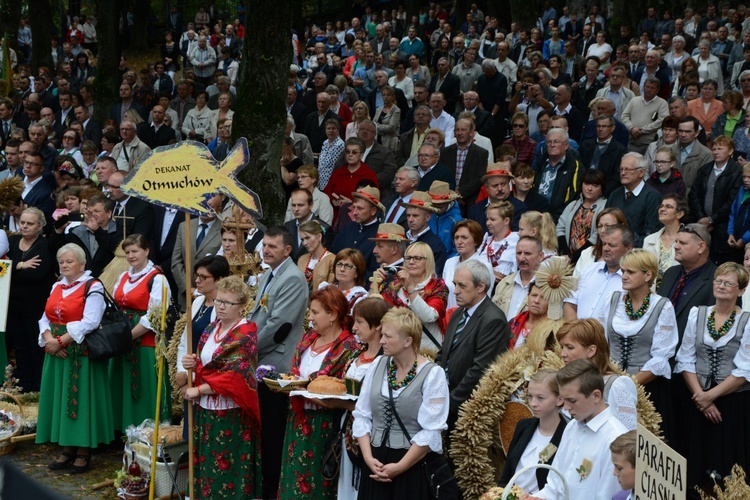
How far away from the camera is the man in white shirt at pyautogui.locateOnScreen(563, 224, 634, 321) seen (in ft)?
27.5

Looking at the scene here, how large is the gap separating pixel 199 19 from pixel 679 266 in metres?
26.7

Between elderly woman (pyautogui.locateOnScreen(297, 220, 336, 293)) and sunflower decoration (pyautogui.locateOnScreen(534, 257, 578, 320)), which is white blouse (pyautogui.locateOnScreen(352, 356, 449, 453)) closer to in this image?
sunflower decoration (pyautogui.locateOnScreen(534, 257, 578, 320))

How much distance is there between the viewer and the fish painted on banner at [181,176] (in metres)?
7.82

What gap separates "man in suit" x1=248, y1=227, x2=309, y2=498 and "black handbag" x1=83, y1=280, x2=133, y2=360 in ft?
4.75

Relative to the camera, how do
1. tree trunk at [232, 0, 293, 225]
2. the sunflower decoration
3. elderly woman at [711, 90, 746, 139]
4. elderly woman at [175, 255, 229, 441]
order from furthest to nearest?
elderly woman at [711, 90, 746, 139] → tree trunk at [232, 0, 293, 225] → elderly woman at [175, 255, 229, 441] → the sunflower decoration

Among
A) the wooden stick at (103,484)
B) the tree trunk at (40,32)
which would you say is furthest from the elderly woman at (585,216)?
the tree trunk at (40,32)

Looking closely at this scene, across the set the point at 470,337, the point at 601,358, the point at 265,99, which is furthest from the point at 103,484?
the point at 265,99

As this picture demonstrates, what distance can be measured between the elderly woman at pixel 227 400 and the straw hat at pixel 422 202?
110 inches

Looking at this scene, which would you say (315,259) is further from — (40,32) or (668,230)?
(40,32)

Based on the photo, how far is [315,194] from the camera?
12156mm

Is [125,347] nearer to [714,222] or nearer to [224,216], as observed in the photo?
[224,216]

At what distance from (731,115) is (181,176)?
8010mm

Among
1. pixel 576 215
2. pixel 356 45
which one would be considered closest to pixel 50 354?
pixel 576 215

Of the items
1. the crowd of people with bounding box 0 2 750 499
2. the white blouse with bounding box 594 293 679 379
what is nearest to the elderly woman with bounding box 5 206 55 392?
the crowd of people with bounding box 0 2 750 499
